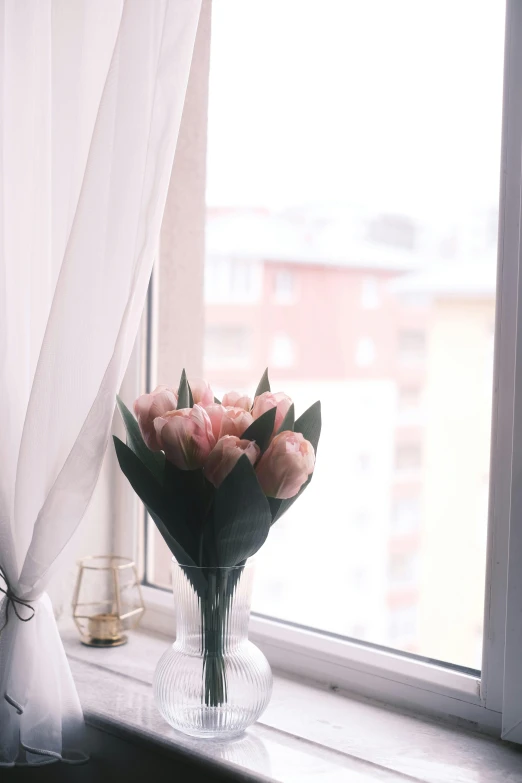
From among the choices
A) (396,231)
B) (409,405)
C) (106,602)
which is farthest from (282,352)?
(106,602)

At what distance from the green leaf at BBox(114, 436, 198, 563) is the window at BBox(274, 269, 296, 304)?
3.75 meters

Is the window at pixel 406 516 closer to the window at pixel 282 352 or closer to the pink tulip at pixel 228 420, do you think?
the window at pixel 282 352

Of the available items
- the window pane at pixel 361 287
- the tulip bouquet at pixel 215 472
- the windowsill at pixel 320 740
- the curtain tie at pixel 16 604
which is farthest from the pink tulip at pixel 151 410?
the window pane at pixel 361 287

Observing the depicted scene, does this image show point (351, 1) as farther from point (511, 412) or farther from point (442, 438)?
point (442, 438)

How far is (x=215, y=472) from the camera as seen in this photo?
944 millimetres

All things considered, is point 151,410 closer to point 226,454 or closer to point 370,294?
point 226,454

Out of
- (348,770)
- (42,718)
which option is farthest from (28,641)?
(348,770)

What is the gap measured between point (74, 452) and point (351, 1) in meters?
1.17

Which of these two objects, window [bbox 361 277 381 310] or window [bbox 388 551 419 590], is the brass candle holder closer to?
window [bbox 361 277 381 310]

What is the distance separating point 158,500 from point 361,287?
442 centimetres

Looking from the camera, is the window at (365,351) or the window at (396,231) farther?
the window at (365,351)

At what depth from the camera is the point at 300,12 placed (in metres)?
2.29

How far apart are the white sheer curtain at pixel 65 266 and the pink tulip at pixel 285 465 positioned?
24cm

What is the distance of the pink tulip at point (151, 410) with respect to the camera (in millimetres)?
986
